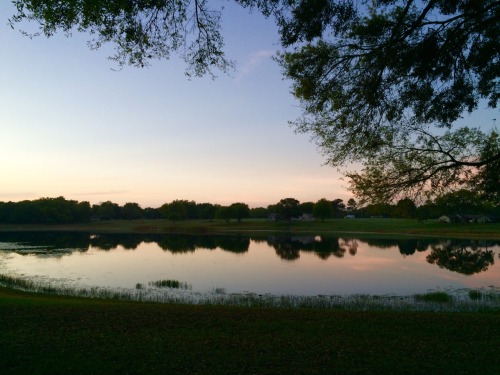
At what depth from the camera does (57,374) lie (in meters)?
6.75

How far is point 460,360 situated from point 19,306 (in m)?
12.0

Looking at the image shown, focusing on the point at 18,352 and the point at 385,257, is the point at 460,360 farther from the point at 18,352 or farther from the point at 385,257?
the point at 385,257

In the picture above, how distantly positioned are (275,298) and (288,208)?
10508 centimetres

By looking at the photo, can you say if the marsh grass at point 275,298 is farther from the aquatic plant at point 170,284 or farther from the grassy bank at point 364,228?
the grassy bank at point 364,228

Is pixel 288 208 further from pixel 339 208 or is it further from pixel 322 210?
pixel 339 208

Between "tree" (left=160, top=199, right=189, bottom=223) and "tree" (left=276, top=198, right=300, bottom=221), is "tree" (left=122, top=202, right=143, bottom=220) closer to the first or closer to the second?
"tree" (left=160, top=199, right=189, bottom=223)

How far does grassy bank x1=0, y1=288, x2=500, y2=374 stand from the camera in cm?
727

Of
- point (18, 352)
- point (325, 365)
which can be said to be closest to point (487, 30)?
point (325, 365)

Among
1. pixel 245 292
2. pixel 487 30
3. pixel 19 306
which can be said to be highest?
pixel 487 30

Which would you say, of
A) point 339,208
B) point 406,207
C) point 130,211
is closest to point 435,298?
point 406,207

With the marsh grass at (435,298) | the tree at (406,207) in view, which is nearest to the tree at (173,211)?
Answer: the marsh grass at (435,298)

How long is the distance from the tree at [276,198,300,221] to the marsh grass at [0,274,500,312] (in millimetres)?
100280

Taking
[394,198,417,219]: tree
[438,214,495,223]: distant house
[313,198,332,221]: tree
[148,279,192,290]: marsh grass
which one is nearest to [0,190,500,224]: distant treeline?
[313,198,332,221]: tree

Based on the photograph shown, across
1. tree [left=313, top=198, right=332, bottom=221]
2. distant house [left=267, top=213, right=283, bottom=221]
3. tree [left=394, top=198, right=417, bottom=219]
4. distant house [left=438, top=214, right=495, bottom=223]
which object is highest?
tree [left=313, top=198, right=332, bottom=221]
